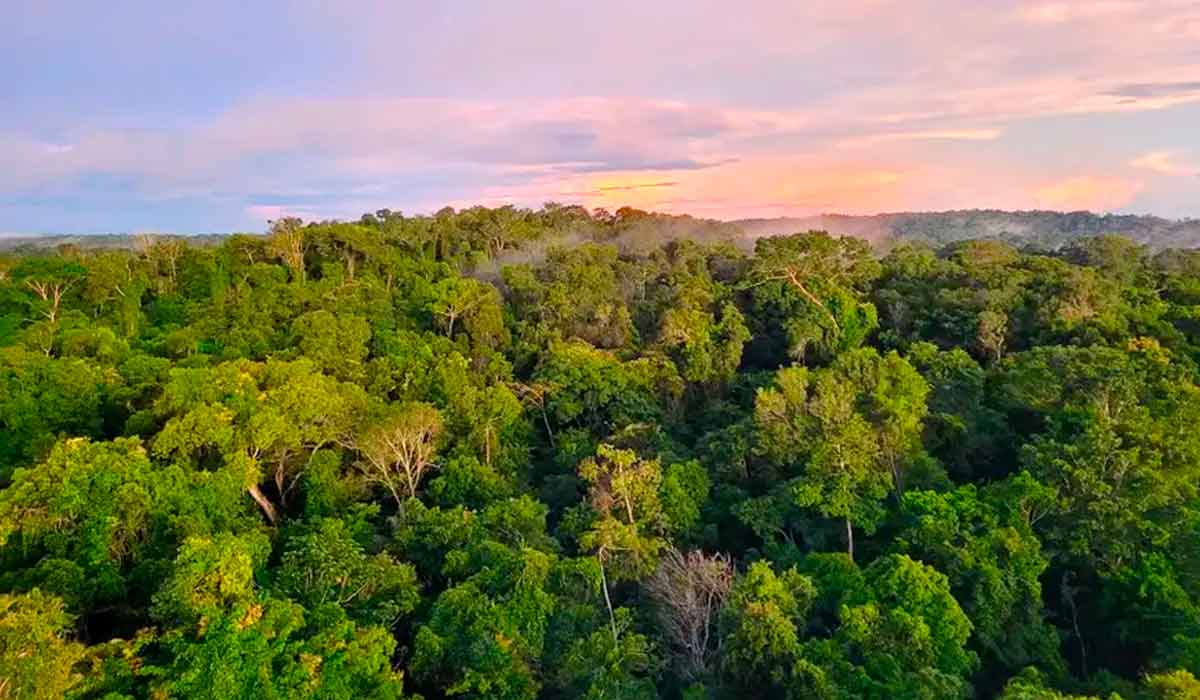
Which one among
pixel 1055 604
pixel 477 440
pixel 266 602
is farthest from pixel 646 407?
pixel 266 602

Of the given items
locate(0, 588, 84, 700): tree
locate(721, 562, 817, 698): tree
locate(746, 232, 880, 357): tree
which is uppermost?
locate(746, 232, 880, 357): tree

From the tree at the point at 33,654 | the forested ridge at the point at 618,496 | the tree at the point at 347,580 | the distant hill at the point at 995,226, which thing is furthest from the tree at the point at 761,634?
the distant hill at the point at 995,226

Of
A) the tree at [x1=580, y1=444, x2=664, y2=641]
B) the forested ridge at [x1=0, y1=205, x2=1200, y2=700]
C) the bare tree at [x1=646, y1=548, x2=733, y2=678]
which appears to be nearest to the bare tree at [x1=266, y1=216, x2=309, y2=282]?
the forested ridge at [x1=0, y1=205, x2=1200, y2=700]

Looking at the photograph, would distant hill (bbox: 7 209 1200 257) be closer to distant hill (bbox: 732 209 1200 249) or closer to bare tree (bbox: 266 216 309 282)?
distant hill (bbox: 732 209 1200 249)

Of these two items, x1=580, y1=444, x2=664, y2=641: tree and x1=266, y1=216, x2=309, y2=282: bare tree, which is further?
x1=266, y1=216, x2=309, y2=282: bare tree

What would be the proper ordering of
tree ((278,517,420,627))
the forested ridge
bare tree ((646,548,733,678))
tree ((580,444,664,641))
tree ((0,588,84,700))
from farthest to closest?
tree ((580,444,664,641))
bare tree ((646,548,733,678))
tree ((278,517,420,627))
the forested ridge
tree ((0,588,84,700))

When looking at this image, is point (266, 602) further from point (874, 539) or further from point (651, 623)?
point (874, 539)
